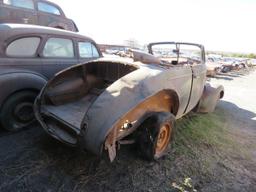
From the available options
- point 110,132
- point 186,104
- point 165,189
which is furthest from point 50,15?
point 165,189

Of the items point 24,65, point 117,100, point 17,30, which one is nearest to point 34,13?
point 17,30

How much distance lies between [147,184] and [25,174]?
4.90ft

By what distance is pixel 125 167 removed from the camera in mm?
2822

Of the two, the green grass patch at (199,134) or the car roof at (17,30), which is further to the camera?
the green grass patch at (199,134)

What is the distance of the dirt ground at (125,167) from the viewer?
2.45m

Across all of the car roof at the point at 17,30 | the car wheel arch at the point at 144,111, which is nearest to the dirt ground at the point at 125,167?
the car wheel arch at the point at 144,111

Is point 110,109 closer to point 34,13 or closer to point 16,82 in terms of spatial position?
point 16,82

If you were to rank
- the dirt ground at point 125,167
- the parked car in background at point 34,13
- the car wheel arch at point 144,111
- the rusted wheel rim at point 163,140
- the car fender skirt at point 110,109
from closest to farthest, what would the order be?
1. the car fender skirt at point 110,109
2. the car wheel arch at point 144,111
3. the dirt ground at point 125,167
4. the rusted wheel rim at point 163,140
5. the parked car in background at point 34,13

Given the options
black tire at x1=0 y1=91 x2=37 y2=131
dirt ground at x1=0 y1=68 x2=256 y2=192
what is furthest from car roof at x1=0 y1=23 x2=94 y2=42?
dirt ground at x1=0 y1=68 x2=256 y2=192

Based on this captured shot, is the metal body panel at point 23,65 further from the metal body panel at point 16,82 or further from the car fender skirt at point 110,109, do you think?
the car fender skirt at point 110,109

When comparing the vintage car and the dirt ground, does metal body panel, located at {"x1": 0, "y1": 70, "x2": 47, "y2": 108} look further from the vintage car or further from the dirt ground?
the dirt ground

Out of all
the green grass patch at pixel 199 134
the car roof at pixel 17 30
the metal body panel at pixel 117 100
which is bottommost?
the green grass patch at pixel 199 134

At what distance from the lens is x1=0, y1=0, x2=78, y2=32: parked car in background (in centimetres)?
635

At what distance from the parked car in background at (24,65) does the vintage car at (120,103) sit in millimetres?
518
